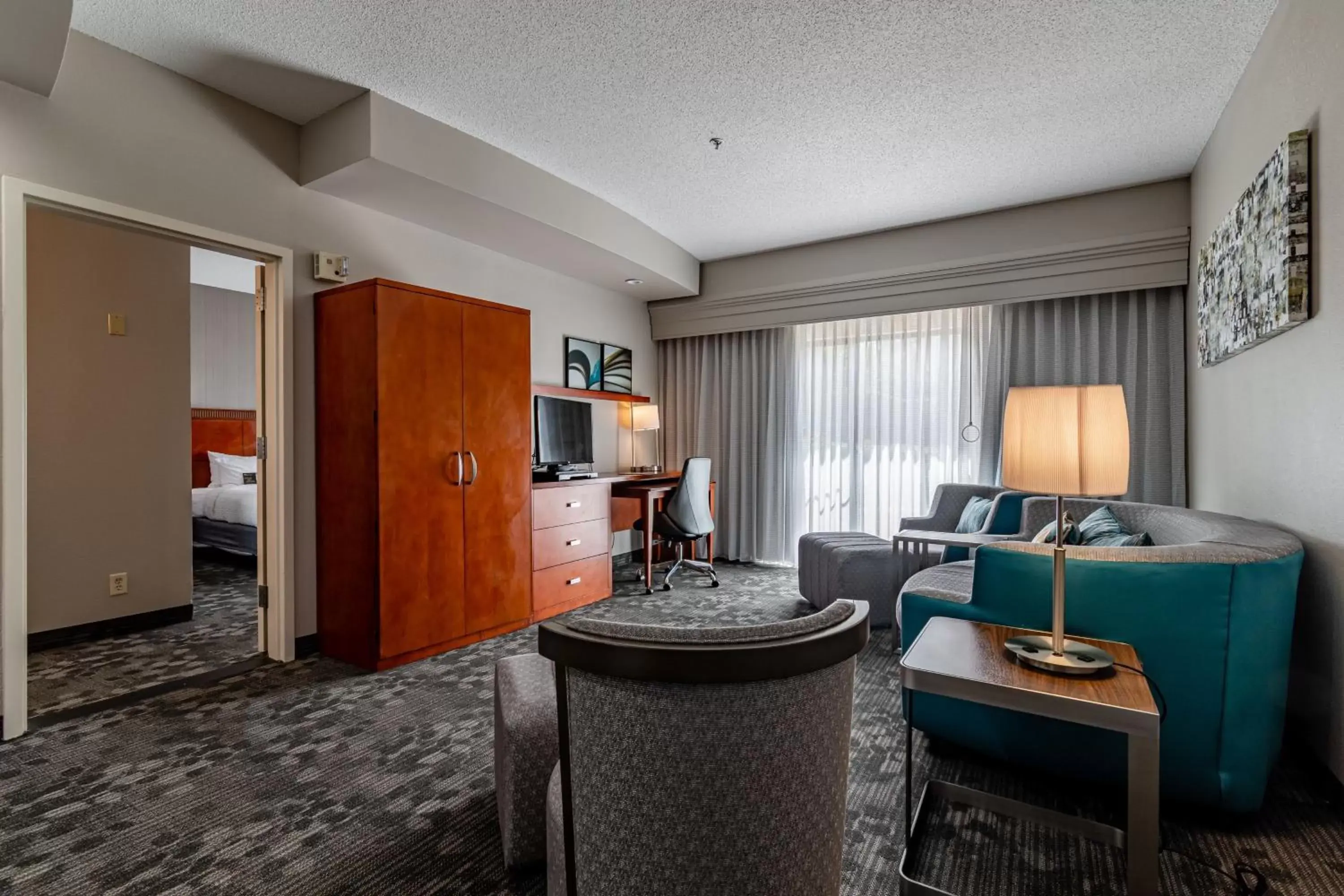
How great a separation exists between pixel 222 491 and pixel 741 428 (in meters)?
4.61

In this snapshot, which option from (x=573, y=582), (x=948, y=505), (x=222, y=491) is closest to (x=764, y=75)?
(x=948, y=505)

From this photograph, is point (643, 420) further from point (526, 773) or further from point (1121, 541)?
point (526, 773)

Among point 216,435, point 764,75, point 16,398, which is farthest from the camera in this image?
point 216,435

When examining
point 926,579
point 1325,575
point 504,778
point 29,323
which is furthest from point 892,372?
point 29,323

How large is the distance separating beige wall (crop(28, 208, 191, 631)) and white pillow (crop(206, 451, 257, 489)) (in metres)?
2.10

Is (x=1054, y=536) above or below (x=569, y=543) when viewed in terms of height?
above

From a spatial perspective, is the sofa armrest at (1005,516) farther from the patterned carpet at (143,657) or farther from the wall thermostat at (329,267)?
the patterned carpet at (143,657)

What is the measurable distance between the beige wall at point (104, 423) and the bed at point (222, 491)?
63 centimetres

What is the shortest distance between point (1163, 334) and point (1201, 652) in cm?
313

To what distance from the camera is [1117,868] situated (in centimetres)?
157

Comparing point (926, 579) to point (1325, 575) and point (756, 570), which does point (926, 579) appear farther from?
point (756, 570)

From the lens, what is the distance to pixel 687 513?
4660 mm

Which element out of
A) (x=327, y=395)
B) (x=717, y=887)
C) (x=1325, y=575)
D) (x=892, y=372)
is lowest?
(x=717, y=887)

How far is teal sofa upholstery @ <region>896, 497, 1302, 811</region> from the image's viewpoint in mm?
1679
